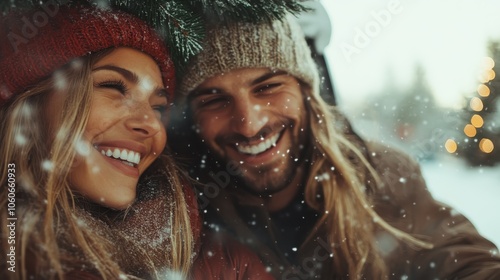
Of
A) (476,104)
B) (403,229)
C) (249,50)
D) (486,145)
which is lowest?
(403,229)

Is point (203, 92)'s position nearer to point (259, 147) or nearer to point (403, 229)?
point (259, 147)

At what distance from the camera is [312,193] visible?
54.9 inches

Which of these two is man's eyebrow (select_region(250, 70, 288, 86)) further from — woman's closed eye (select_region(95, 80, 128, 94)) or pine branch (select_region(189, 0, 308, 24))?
woman's closed eye (select_region(95, 80, 128, 94))

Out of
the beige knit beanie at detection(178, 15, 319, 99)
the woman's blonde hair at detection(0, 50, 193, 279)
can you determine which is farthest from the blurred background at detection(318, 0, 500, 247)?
the woman's blonde hair at detection(0, 50, 193, 279)

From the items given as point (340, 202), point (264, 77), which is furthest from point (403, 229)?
point (264, 77)

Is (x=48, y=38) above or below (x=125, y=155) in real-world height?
above

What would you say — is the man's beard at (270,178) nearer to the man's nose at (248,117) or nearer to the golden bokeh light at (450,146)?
the man's nose at (248,117)

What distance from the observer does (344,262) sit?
138cm

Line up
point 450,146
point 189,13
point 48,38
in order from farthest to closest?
1. point 450,146
2. point 189,13
3. point 48,38

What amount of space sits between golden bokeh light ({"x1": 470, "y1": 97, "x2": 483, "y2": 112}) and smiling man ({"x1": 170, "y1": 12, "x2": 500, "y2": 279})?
0.24 meters

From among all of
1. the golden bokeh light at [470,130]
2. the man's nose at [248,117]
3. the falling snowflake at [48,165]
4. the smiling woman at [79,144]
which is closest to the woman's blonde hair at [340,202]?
the man's nose at [248,117]

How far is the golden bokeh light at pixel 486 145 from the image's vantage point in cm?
143

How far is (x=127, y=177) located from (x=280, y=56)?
50 centimetres

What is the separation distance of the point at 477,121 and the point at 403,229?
370 mm
